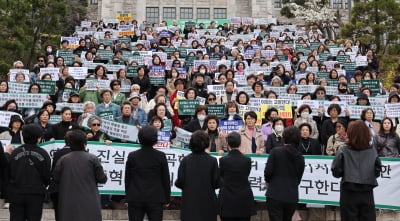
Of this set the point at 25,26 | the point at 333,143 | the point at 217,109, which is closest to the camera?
the point at 333,143

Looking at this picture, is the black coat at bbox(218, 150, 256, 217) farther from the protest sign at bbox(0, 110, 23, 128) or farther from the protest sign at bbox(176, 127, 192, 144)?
the protest sign at bbox(0, 110, 23, 128)

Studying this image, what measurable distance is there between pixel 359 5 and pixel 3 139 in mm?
25832

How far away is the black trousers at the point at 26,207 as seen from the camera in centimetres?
848

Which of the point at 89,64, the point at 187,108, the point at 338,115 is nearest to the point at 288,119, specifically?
the point at 338,115

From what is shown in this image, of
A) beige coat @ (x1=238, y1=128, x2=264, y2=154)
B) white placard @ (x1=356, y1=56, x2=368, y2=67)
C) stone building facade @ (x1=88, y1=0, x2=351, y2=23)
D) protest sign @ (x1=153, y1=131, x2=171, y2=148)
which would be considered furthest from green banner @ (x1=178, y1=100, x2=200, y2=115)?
stone building facade @ (x1=88, y1=0, x2=351, y2=23)

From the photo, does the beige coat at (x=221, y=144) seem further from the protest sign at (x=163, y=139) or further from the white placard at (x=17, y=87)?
the white placard at (x=17, y=87)

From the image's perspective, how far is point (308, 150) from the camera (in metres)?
11.1

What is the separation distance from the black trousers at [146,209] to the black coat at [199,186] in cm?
38

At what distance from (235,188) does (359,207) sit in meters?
1.87

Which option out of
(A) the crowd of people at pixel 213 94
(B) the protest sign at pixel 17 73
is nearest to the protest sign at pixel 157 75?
(A) the crowd of people at pixel 213 94

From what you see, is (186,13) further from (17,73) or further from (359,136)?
(359,136)

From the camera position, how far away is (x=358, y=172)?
8.42 meters

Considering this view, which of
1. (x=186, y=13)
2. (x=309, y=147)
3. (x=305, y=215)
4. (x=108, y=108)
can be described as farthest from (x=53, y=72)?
(x=186, y=13)

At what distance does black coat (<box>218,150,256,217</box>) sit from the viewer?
334 inches
